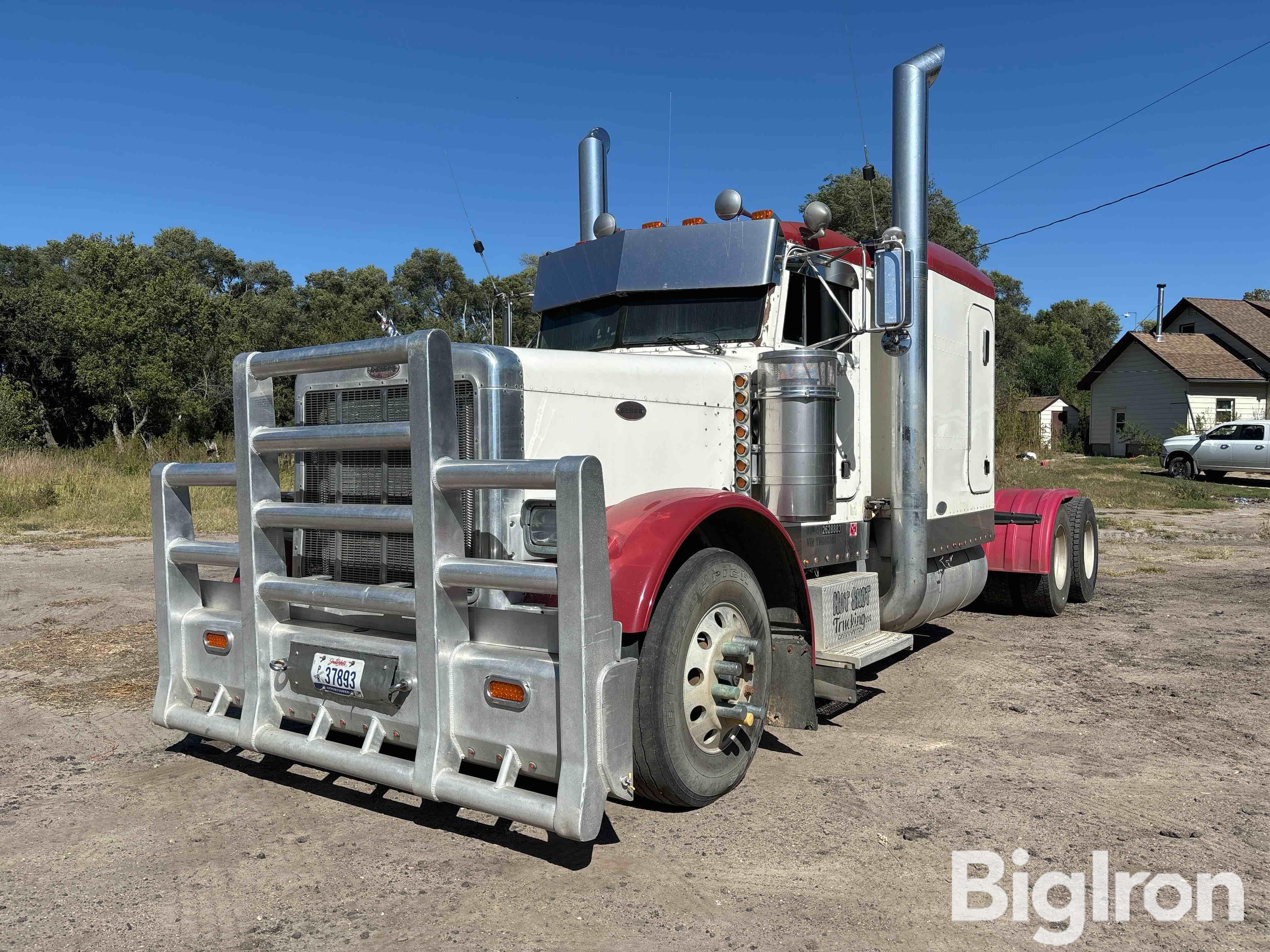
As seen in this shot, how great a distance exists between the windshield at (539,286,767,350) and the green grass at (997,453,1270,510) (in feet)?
43.3

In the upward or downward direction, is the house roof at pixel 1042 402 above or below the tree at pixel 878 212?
below

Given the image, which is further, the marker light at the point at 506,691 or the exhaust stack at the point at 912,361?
the exhaust stack at the point at 912,361

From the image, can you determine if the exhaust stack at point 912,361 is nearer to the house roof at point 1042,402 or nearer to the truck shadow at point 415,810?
the truck shadow at point 415,810

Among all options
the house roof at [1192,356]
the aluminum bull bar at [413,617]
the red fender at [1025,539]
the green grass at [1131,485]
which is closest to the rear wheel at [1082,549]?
the red fender at [1025,539]

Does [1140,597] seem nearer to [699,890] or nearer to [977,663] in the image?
[977,663]

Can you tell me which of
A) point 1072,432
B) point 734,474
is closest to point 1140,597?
point 734,474

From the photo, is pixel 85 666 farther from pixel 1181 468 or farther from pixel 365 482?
pixel 1181 468

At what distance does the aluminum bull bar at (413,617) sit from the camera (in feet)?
10.1

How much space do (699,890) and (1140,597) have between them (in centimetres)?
776

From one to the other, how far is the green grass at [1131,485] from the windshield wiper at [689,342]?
43.6ft

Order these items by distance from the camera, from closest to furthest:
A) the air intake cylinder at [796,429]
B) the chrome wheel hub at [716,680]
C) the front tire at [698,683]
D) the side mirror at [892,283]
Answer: the front tire at [698,683] < the chrome wheel hub at [716,680] < the side mirror at [892,283] < the air intake cylinder at [796,429]

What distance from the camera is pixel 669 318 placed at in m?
5.24

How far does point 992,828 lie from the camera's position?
3.80 meters

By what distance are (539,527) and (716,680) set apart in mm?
1003
